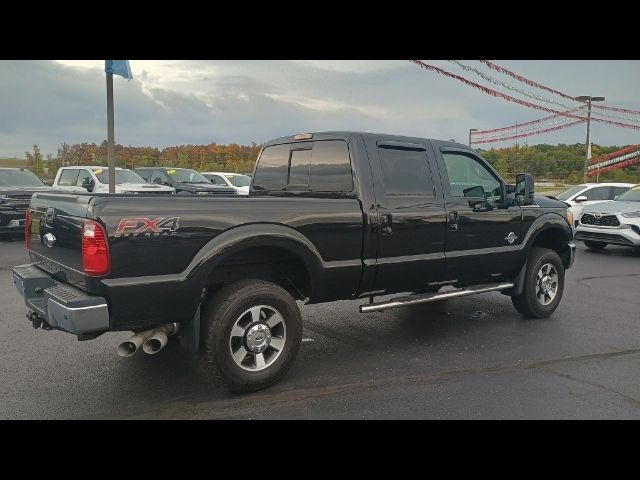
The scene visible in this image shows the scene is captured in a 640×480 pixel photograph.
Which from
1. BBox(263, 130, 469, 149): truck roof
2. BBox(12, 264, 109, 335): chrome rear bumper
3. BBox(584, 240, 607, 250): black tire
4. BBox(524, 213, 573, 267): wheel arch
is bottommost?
BBox(584, 240, 607, 250): black tire

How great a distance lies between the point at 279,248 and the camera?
4070 millimetres

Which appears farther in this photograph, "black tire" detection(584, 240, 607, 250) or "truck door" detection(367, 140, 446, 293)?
"black tire" detection(584, 240, 607, 250)

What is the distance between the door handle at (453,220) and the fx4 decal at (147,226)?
2.75 metres

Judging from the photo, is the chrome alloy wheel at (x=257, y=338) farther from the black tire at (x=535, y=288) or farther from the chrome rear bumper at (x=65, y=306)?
the black tire at (x=535, y=288)

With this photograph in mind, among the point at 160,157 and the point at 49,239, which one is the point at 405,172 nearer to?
the point at 49,239

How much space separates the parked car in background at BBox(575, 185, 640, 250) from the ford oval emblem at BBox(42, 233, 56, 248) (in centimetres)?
1124

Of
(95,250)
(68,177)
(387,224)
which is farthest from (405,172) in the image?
(68,177)

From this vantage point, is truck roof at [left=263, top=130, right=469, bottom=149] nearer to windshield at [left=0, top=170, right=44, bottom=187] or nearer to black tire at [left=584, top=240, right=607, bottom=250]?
black tire at [left=584, top=240, right=607, bottom=250]

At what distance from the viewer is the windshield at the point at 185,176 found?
62.3 ft

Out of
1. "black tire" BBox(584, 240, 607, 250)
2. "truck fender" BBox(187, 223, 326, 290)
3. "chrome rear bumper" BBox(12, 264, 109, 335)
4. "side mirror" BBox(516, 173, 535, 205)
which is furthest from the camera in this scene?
"black tire" BBox(584, 240, 607, 250)

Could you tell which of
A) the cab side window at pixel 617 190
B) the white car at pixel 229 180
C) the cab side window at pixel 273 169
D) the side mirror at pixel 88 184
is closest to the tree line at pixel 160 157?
the white car at pixel 229 180

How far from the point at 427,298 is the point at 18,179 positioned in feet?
40.3

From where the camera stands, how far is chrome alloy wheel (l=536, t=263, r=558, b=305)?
6.19 metres

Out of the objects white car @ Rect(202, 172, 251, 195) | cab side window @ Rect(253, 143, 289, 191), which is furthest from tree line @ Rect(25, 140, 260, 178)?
cab side window @ Rect(253, 143, 289, 191)
